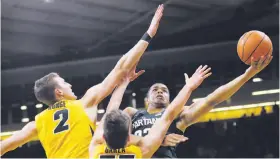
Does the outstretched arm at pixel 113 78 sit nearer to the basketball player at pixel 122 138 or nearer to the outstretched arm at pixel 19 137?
the basketball player at pixel 122 138

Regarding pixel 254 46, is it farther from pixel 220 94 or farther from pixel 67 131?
pixel 67 131

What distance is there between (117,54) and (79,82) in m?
1.66

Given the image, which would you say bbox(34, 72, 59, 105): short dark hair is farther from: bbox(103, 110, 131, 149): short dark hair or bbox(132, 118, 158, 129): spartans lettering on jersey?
bbox(132, 118, 158, 129): spartans lettering on jersey

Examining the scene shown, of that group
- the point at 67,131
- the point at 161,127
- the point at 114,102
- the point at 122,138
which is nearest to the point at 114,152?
the point at 122,138

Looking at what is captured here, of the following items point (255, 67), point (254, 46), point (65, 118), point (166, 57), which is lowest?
point (65, 118)

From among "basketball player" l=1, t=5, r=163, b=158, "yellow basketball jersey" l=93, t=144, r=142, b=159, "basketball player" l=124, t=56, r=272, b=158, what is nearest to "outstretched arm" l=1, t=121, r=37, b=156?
"basketball player" l=1, t=5, r=163, b=158

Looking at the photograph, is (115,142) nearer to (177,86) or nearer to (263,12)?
(263,12)

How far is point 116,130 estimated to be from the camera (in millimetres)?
3281

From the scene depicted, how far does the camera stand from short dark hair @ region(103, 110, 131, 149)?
10.8 feet

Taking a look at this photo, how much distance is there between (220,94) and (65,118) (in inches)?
59.7

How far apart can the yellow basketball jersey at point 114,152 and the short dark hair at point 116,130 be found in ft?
0.14

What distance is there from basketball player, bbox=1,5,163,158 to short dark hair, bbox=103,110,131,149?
48cm

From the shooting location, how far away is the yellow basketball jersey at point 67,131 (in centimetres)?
373

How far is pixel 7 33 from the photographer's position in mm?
13008
